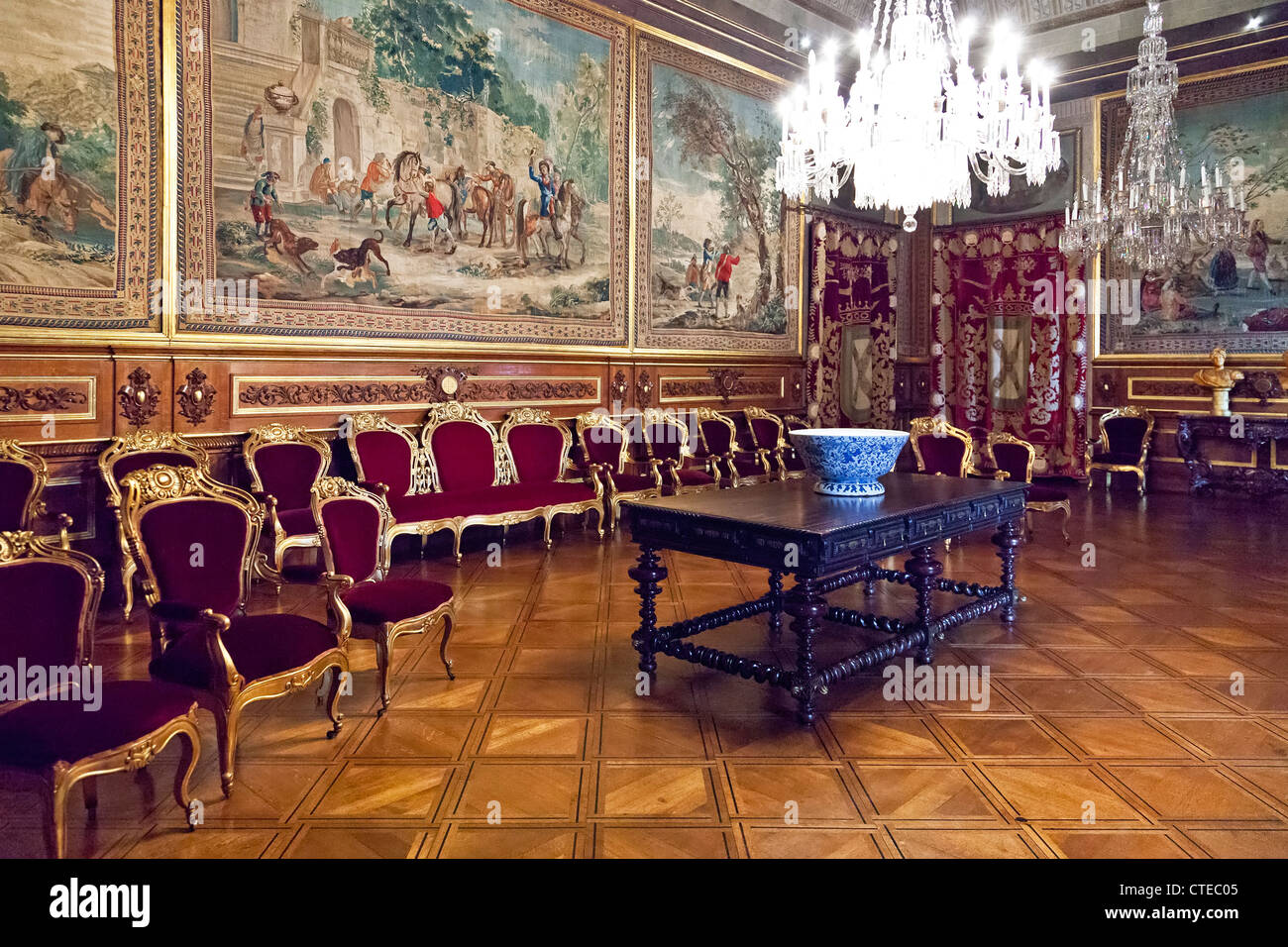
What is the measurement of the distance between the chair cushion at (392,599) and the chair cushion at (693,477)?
14.0 ft

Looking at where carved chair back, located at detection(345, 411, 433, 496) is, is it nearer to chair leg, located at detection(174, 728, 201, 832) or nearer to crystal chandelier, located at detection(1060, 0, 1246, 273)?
chair leg, located at detection(174, 728, 201, 832)

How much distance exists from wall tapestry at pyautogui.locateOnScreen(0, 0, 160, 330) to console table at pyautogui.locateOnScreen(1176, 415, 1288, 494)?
10.0 m

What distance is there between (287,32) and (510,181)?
2008 mm

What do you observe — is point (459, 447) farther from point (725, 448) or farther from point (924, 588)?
point (924, 588)

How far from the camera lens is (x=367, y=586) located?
4.00 meters

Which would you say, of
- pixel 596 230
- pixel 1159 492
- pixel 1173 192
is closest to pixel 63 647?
pixel 596 230

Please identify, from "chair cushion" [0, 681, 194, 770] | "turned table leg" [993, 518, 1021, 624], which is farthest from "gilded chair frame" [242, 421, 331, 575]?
"turned table leg" [993, 518, 1021, 624]

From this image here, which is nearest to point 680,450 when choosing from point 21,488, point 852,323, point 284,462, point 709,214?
point 709,214

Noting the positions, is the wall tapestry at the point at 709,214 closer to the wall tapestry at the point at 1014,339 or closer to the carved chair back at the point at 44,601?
the wall tapestry at the point at 1014,339

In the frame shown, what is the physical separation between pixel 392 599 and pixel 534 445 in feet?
12.8

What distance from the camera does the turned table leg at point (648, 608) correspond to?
3.97 m

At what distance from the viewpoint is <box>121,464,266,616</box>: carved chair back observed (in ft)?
10.8

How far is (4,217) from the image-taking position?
5109 mm

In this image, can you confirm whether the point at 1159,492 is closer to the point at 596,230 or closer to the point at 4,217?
the point at 596,230
